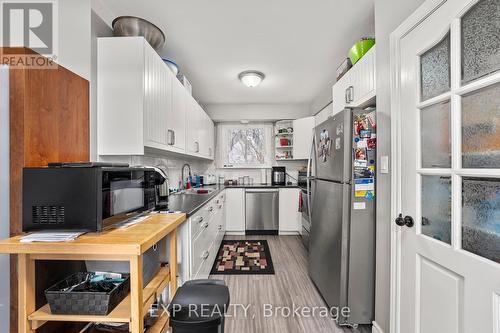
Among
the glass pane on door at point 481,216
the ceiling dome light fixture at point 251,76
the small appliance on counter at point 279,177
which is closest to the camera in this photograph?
the glass pane on door at point 481,216

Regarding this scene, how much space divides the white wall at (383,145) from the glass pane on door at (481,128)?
55 centimetres

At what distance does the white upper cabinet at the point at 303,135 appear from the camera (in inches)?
167

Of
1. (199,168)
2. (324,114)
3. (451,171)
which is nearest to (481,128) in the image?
(451,171)

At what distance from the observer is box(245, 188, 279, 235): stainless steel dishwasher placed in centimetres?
417

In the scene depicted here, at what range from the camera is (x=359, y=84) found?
6.73 feet

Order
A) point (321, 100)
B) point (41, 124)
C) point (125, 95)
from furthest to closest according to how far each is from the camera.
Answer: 1. point (321, 100)
2. point (125, 95)
3. point (41, 124)

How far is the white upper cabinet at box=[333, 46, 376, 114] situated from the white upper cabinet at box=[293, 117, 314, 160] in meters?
1.75

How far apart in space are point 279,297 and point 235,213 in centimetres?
211

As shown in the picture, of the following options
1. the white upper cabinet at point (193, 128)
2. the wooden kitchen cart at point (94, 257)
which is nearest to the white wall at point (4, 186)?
the wooden kitchen cart at point (94, 257)

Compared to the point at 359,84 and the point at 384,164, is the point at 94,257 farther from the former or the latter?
the point at 359,84

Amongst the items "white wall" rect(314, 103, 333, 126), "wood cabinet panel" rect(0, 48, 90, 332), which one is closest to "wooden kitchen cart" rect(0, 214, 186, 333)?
"wood cabinet panel" rect(0, 48, 90, 332)

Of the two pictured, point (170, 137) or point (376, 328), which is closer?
point (376, 328)

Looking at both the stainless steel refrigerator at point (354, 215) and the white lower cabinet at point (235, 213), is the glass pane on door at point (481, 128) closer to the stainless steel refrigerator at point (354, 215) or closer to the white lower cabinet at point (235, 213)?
the stainless steel refrigerator at point (354, 215)

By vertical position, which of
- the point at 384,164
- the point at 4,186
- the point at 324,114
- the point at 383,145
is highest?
the point at 324,114
